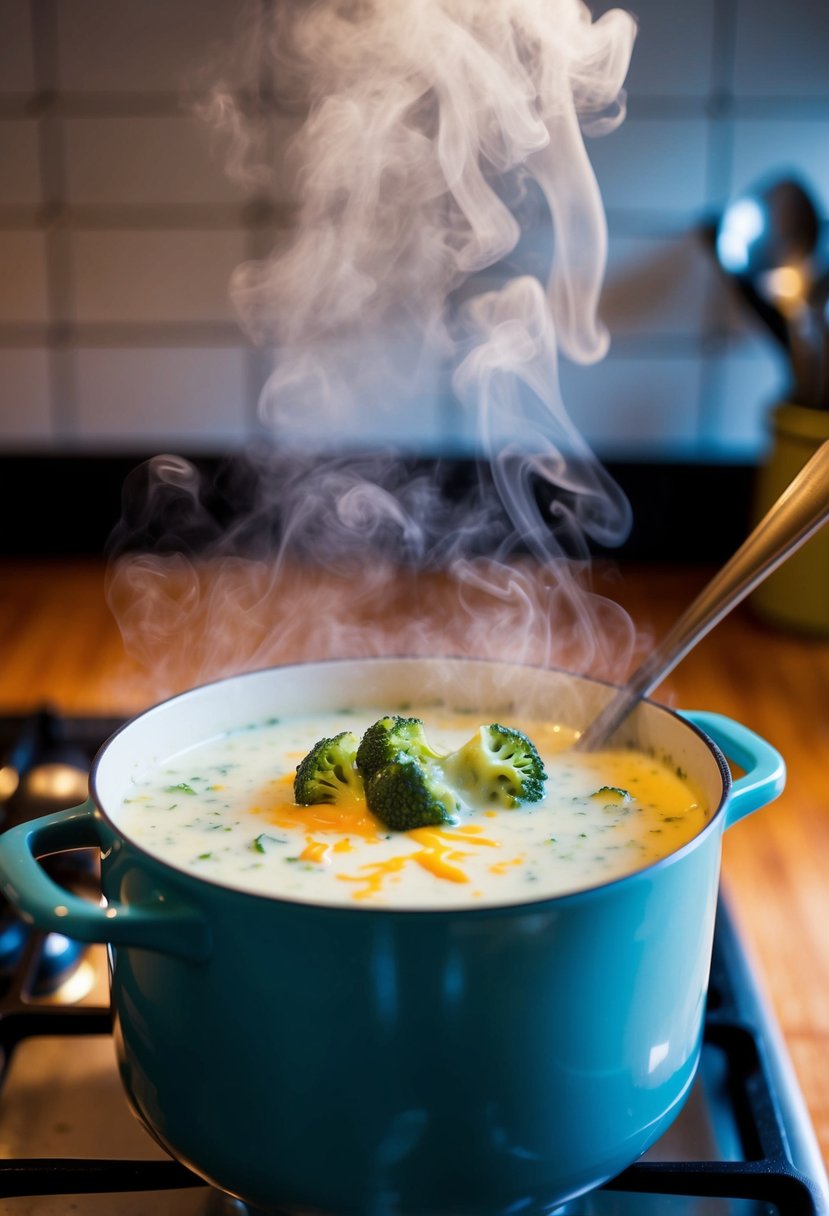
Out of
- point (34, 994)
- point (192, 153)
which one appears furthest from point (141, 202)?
point (34, 994)

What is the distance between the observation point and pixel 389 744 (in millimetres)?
675

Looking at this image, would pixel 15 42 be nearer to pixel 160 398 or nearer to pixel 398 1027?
pixel 160 398

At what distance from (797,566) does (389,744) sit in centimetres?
128

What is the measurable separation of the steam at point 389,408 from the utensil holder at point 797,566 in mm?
229

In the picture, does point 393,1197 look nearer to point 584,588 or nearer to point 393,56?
point 393,56

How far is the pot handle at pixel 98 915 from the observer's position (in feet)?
1.68

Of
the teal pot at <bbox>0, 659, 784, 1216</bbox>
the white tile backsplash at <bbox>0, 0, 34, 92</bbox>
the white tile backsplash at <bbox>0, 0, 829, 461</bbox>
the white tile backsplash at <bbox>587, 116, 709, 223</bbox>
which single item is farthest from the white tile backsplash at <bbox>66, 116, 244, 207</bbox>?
the teal pot at <bbox>0, 659, 784, 1216</bbox>

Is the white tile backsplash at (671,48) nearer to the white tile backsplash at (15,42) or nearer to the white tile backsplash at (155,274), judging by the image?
the white tile backsplash at (155,274)

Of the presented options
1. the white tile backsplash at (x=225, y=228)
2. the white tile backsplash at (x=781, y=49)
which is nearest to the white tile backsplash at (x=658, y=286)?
the white tile backsplash at (x=225, y=228)

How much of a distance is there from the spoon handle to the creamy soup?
0.05 meters

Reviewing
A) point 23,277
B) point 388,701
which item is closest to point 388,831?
point 388,701

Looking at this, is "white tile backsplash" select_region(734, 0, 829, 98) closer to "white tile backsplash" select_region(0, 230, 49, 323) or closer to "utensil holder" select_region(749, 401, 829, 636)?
"utensil holder" select_region(749, 401, 829, 636)

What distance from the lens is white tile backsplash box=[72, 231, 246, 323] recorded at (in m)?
2.28

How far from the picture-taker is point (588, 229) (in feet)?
7.39
